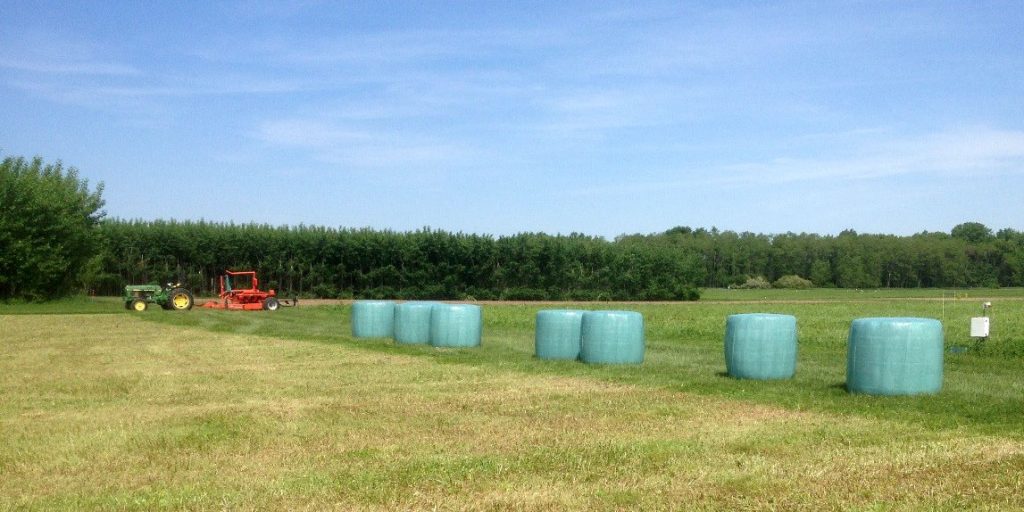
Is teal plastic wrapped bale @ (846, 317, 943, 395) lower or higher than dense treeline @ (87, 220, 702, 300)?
lower

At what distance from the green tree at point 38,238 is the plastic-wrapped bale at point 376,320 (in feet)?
100

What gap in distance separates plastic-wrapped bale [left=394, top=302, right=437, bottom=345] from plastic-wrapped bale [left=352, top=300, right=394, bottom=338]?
76.2 inches

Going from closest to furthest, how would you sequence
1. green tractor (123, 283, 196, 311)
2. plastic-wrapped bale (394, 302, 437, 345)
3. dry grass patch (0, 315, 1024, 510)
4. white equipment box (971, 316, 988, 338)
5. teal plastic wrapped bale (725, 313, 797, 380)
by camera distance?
dry grass patch (0, 315, 1024, 510), teal plastic wrapped bale (725, 313, 797, 380), white equipment box (971, 316, 988, 338), plastic-wrapped bale (394, 302, 437, 345), green tractor (123, 283, 196, 311)

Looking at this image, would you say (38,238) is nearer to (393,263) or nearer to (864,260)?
(393,263)

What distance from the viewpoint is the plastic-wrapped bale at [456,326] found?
2094 cm

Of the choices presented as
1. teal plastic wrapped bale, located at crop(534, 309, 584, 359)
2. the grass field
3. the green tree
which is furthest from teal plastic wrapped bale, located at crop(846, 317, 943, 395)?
the green tree

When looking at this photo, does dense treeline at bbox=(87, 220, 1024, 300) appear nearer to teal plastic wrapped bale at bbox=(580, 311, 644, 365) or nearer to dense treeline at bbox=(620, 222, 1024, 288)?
dense treeline at bbox=(620, 222, 1024, 288)

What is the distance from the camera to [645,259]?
68688mm

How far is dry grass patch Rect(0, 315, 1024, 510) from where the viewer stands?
7297mm

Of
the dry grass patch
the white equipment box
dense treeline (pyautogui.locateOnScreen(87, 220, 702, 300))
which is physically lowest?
the dry grass patch

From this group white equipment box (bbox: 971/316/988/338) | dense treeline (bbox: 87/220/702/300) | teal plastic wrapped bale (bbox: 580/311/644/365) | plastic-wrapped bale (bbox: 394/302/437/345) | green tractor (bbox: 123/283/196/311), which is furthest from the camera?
dense treeline (bbox: 87/220/702/300)

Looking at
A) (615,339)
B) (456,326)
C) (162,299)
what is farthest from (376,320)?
(162,299)

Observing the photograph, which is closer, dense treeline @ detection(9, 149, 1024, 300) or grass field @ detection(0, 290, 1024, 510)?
grass field @ detection(0, 290, 1024, 510)

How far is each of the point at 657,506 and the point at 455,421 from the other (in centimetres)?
417
